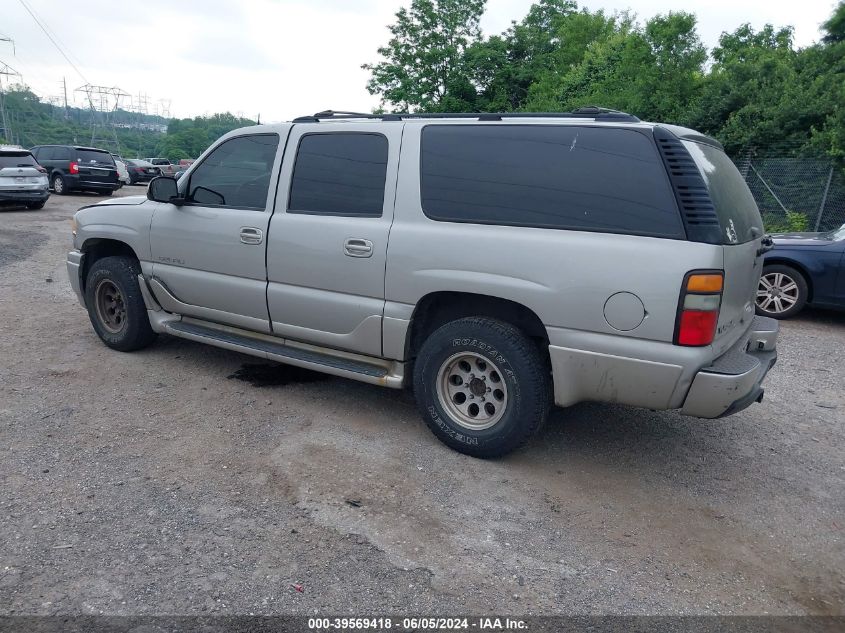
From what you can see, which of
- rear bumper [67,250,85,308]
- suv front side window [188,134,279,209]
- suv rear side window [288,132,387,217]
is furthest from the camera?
rear bumper [67,250,85,308]

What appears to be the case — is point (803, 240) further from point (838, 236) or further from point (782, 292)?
point (782, 292)

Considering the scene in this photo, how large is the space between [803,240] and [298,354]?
6.47 m

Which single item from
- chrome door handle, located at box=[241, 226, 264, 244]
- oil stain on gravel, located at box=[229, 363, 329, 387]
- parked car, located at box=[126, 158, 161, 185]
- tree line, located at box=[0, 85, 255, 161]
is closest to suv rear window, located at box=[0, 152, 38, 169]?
oil stain on gravel, located at box=[229, 363, 329, 387]

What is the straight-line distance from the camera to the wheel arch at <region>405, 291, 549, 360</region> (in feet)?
11.9

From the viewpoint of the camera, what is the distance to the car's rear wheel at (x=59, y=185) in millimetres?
20391

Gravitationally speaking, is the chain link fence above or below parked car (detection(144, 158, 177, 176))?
above

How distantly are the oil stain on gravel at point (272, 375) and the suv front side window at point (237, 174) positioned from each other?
4.48 ft

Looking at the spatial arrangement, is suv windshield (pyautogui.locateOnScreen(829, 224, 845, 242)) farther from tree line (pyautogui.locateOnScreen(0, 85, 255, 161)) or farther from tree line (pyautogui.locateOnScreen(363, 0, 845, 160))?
tree line (pyautogui.locateOnScreen(0, 85, 255, 161))

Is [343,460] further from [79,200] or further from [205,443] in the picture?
[79,200]

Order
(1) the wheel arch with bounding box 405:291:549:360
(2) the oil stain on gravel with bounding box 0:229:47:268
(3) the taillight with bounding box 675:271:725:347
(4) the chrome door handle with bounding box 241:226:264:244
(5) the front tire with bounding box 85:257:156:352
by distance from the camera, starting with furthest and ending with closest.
A: 1. (2) the oil stain on gravel with bounding box 0:229:47:268
2. (5) the front tire with bounding box 85:257:156:352
3. (4) the chrome door handle with bounding box 241:226:264:244
4. (1) the wheel arch with bounding box 405:291:549:360
5. (3) the taillight with bounding box 675:271:725:347

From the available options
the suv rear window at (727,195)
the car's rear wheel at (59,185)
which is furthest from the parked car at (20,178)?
the suv rear window at (727,195)

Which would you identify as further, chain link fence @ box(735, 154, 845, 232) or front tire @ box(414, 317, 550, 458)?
chain link fence @ box(735, 154, 845, 232)

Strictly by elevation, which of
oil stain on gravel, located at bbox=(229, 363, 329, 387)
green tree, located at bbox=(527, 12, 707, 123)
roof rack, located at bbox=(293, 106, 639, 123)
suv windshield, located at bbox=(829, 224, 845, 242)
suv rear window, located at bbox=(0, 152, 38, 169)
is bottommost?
oil stain on gravel, located at bbox=(229, 363, 329, 387)

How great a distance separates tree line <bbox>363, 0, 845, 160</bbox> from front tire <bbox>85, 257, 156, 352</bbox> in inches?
530
